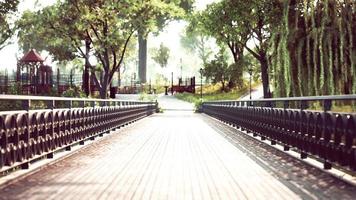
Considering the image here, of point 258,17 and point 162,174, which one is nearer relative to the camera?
point 162,174

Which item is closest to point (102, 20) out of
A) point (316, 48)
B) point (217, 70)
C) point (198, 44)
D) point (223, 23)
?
point (223, 23)

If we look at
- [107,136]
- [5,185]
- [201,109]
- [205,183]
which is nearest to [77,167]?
[5,185]

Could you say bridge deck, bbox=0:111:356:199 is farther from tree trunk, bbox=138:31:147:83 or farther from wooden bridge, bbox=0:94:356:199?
tree trunk, bbox=138:31:147:83

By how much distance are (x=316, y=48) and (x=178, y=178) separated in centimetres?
715

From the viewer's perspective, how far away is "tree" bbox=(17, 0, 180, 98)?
30.3 meters

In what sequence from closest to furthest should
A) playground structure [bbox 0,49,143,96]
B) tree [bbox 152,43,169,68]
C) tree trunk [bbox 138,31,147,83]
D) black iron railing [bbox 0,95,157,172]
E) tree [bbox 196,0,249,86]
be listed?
black iron railing [bbox 0,95,157,172] < tree [bbox 196,0,249,86] < playground structure [bbox 0,49,143,96] < tree trunk [bbox 138,31,147,83] < tree [bbox 152,43,169,68]

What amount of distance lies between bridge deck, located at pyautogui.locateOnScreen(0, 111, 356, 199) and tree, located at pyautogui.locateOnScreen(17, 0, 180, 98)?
1952cm

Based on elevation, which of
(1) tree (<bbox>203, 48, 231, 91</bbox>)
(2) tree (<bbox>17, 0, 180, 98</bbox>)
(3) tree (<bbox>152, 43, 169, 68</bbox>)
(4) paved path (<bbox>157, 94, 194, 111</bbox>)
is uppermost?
(3) tree (<bbox>152, 43, 169, 68</bbox>)

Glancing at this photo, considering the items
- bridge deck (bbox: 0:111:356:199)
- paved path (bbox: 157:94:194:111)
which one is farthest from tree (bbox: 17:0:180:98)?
paved path (bbox: 157:94:194:111)

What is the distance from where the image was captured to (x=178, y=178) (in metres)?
7.69

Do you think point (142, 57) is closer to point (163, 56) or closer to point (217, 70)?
point (163, 56)

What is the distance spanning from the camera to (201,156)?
1085cm

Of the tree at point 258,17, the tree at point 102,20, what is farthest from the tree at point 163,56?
the tree at point 102,20

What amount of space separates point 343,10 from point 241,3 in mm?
22619
